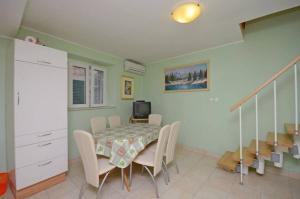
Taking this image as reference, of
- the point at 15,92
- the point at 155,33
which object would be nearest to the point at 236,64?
the point at 155,33

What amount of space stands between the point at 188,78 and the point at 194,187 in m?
2.22

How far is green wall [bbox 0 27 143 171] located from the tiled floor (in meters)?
0.80

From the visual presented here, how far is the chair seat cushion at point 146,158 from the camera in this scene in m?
1.76

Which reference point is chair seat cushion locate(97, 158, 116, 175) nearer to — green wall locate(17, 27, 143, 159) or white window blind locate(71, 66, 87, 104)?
green wall locate(17, 27, 143, 159)

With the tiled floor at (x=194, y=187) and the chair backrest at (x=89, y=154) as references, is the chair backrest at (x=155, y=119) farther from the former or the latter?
the chair backrest at (x=89, y=154)

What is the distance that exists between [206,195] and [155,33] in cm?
248

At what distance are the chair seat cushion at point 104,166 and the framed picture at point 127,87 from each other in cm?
197

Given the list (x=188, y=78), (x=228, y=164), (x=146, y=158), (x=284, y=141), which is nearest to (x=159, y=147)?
(x=146, y=158)

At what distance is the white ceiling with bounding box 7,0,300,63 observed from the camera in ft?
5.15

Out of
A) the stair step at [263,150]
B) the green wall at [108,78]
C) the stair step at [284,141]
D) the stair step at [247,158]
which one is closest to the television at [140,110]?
the green wall at [108,78]

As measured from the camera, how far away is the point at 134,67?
3721 mm

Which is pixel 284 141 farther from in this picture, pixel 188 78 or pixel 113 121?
pixel 113 121

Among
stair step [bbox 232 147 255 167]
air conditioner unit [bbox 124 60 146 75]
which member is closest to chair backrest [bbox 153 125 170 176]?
stair step [bbox 232 147 255 167]

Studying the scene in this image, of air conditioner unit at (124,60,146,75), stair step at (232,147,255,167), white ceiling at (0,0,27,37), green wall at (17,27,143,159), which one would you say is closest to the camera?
white ceiling at (0,0,27,37)
